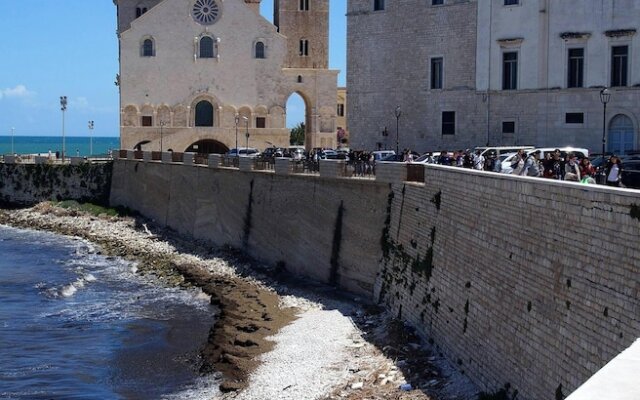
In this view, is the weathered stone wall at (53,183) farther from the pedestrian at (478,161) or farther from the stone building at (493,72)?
the pedestrian at (478,161)

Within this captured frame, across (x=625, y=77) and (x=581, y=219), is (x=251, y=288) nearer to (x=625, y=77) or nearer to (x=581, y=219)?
(x=625, y=77)

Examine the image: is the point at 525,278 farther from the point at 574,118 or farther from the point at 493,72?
the point at 493,72

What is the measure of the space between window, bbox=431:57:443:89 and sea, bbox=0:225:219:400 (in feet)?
A: 47.2

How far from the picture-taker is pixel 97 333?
29.2 m

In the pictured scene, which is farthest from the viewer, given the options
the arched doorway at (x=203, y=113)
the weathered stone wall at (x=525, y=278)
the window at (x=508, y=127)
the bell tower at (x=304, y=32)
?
the bell tower at (x=304, y=32)

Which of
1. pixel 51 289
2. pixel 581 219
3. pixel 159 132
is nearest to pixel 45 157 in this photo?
pixel 159 132

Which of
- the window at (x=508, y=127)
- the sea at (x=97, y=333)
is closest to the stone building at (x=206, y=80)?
the sea at (x=97, y=333)

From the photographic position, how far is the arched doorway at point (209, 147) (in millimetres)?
68500

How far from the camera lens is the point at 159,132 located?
66875 millimetres

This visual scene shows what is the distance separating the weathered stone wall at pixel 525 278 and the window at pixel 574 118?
1359 cm

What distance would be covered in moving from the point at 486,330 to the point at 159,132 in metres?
50.1

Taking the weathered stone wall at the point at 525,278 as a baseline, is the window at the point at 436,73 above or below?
above

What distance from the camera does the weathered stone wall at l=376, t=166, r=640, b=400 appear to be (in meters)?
14.2

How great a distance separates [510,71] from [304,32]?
3567 cm
